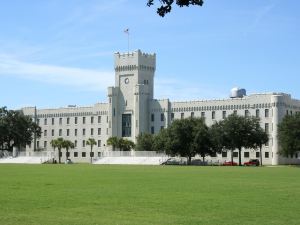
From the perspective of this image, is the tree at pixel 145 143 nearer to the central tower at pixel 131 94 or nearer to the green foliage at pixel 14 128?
the central tower at pixel 131 94

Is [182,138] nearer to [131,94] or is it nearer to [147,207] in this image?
[131,94]

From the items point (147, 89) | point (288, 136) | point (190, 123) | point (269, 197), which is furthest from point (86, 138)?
point (269, 197)

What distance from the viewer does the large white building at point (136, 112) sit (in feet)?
394

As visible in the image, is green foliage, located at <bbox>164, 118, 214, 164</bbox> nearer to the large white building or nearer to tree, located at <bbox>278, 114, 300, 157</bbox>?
tree, located at <bbox>278, 114, 300, 157</bbox>

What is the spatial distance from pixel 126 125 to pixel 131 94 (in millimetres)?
7422

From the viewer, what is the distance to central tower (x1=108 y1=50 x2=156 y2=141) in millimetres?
137500

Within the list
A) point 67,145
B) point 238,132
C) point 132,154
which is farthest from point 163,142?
point 67,145

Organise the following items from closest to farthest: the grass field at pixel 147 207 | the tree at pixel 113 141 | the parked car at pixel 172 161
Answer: the grass field at pixel 147 207
the parked car at pixel 172 161
the tree at pixel 113 141

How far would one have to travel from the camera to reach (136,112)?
13712 centimetres

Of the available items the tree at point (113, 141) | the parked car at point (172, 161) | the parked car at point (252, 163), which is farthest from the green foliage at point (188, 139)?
the tree at point (113, 141)

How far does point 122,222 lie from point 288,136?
262 ft

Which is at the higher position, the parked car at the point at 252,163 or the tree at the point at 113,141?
the tree at the point at 113,141

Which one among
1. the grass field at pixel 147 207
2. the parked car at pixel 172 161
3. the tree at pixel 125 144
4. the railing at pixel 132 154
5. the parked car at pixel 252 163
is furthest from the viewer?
the tree at pixel 125 144

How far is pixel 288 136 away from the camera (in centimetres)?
9294
